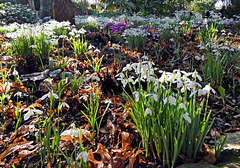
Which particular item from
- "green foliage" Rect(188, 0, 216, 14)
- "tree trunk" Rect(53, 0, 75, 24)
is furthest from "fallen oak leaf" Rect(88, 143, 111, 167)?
"green foliage" Rect(188, 0, 216, 14)

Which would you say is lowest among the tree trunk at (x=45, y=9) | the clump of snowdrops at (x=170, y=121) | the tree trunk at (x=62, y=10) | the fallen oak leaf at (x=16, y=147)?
the fallen oak leaf at (x=16, y=147)

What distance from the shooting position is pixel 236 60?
125 inches

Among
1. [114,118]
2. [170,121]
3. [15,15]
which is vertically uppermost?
[15,15]

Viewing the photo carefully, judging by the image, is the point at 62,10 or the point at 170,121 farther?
the point at 62,10

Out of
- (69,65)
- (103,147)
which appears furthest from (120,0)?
(103,147)

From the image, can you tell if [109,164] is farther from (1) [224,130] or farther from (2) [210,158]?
(1) [224,130]

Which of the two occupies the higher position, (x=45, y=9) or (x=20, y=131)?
(x=45, y=9)

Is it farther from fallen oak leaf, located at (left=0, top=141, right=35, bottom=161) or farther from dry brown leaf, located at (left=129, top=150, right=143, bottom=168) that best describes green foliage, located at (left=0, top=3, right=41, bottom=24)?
dry brown leaf, located at (left=129, top=150, right=143, bottom=168)

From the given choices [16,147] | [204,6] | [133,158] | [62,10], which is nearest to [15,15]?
[62,10]

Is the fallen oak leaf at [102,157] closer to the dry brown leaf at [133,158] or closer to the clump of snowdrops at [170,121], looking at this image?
the dry brown leaf at [133,158]

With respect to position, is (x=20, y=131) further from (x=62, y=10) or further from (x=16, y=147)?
(x=62, y=10)

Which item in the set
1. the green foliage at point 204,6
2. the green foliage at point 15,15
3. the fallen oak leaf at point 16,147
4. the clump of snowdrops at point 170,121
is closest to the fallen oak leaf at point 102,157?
the clump of snowdrops at point 170,121

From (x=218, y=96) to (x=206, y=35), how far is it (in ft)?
7.11

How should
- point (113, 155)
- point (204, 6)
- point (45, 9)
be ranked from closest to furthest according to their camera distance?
point (113, 155)
point (204, 6)
point (45, 9)
